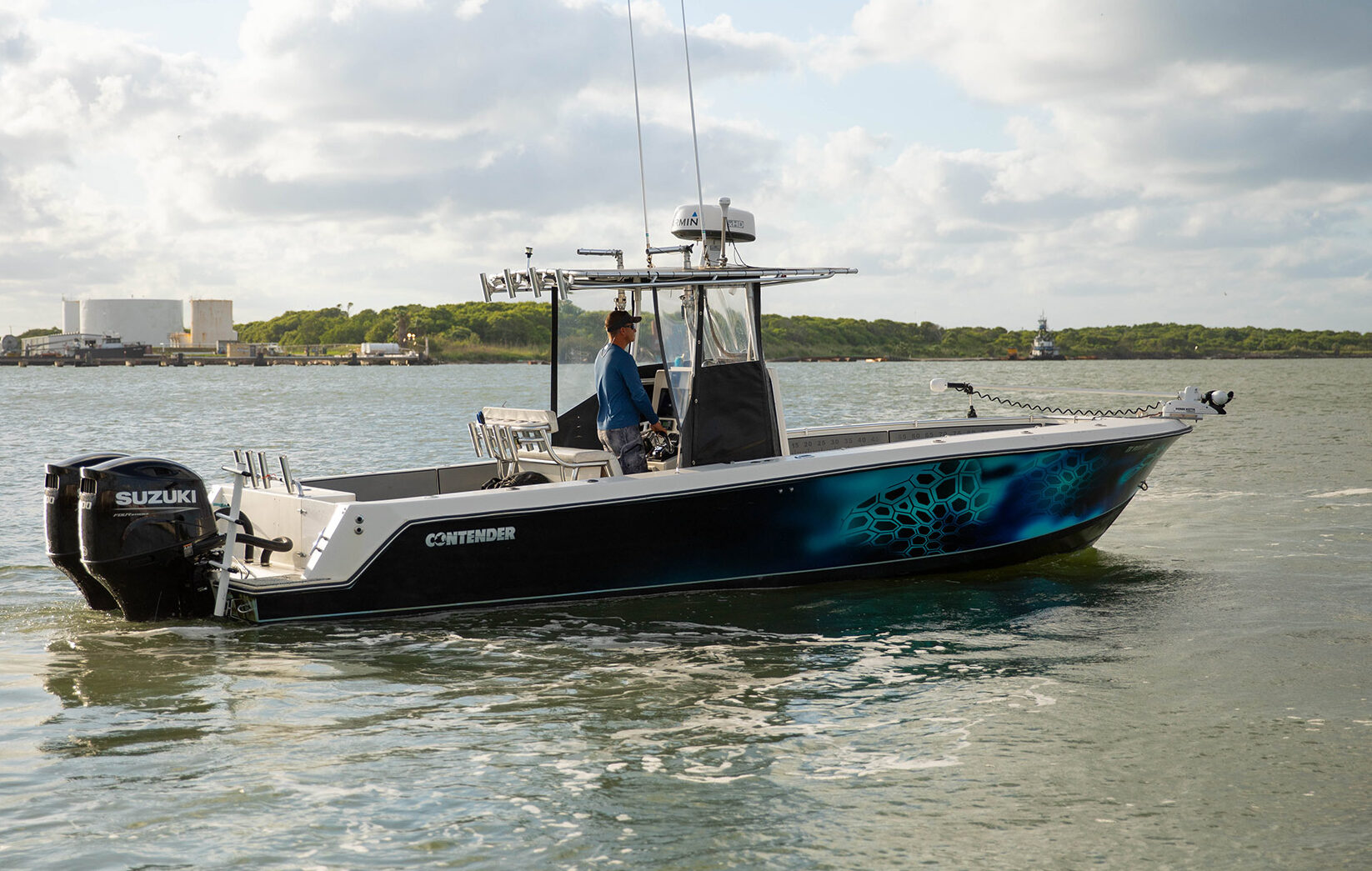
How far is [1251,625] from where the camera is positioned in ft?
24.9

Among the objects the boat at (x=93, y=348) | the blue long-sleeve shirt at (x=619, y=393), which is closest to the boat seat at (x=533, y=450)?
the blue long-sleeve shirt at (x=619, y=393)

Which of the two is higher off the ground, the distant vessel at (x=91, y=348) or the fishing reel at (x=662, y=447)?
the distant vessel at (x=91, y=348)

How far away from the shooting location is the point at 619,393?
8023 millimetres

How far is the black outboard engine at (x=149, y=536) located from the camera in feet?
22.0

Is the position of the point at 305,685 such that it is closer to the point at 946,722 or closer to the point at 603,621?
the point at 603,621

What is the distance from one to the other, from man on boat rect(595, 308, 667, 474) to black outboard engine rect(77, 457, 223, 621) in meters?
2.62

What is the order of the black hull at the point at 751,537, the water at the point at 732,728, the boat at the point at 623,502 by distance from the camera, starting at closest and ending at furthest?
the water at the point at 732,728, the boat at the point at 623,502, the black hull at the point at 751,537

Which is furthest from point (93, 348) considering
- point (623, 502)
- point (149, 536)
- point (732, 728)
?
point (732, 728)

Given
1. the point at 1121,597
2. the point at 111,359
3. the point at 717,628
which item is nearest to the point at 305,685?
the point at 717,628

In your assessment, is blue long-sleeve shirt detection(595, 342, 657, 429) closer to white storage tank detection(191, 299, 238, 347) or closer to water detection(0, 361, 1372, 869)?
water detection(0, 361, 1372, 869)

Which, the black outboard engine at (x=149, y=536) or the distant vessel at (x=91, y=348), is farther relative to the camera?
the distant vessel at (x=91, y=348)

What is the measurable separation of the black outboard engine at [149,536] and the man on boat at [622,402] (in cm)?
262

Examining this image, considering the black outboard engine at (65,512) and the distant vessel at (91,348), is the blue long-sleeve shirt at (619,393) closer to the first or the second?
the black outboard engine at (65,512)

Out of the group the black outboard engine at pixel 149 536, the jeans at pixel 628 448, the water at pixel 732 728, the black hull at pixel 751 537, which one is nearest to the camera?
the water at pixel 732 728
